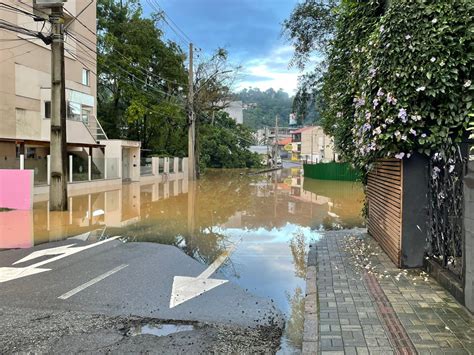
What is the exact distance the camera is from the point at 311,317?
4414mm

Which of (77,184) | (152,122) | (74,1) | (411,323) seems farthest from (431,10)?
(152,122)

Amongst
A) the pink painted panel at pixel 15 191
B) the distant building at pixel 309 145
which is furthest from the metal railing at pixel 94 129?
the distant building at pixel 309 145

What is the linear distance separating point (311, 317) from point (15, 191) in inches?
485

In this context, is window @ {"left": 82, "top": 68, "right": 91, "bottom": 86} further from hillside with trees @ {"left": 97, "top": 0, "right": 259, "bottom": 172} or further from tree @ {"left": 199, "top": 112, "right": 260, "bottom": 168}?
tree @ {"left": 199, "top": 112, "right": 260, "bottom": 168}

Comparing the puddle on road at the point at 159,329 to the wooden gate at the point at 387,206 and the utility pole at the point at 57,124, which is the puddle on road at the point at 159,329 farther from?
the utility pole at the point at 57,124

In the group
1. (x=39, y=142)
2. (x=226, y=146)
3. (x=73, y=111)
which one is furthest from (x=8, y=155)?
(x=226, y=146)

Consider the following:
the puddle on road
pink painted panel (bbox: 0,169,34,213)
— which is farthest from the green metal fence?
the puddle on road

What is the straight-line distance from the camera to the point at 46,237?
9586 mm

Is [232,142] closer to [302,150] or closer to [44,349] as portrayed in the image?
[302,150]

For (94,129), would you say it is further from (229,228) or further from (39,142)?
(229,228)

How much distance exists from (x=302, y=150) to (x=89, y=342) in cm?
9232

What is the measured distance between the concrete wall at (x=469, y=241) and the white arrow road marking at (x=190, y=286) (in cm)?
310

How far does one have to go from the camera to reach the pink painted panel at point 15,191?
13.5m

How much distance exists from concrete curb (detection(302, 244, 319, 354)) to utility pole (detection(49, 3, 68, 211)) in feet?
33.1
